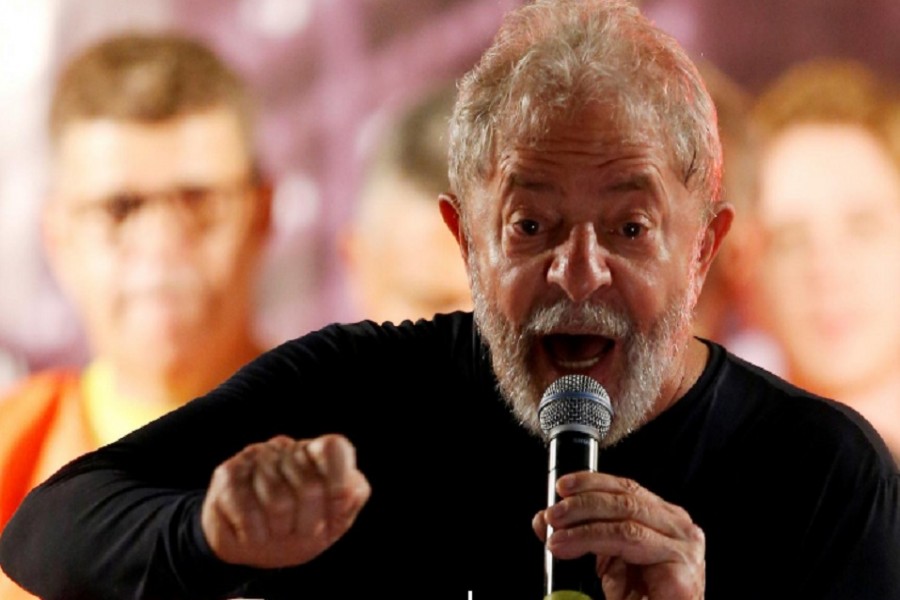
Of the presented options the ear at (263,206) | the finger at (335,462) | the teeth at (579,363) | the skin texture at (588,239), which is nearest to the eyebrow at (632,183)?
the skin texture at (588,239)

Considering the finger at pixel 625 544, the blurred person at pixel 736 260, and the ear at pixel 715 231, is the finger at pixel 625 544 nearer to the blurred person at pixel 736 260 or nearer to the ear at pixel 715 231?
the ear at pixel 715 231

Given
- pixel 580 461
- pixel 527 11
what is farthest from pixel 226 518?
pixel 527 11

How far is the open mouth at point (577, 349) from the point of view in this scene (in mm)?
1935

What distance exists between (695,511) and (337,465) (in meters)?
0.79

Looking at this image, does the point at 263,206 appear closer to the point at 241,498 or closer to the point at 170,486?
the point at 170,486

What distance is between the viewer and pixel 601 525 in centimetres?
144

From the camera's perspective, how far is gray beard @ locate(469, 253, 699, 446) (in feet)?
6.18

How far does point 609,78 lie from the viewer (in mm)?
1959

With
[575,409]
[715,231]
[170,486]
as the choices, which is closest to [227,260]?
[170,486]

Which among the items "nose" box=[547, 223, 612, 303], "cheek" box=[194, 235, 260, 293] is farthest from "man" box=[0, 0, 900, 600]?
"cheek" box=[194, 235, 260, 293]

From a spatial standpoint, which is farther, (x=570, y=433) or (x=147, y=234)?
(x=147, y=234)

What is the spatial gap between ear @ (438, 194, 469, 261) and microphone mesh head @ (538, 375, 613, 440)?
0.56 meters

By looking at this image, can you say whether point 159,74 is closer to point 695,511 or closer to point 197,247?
point 197,247

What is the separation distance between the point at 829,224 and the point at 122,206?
65.8 inches
